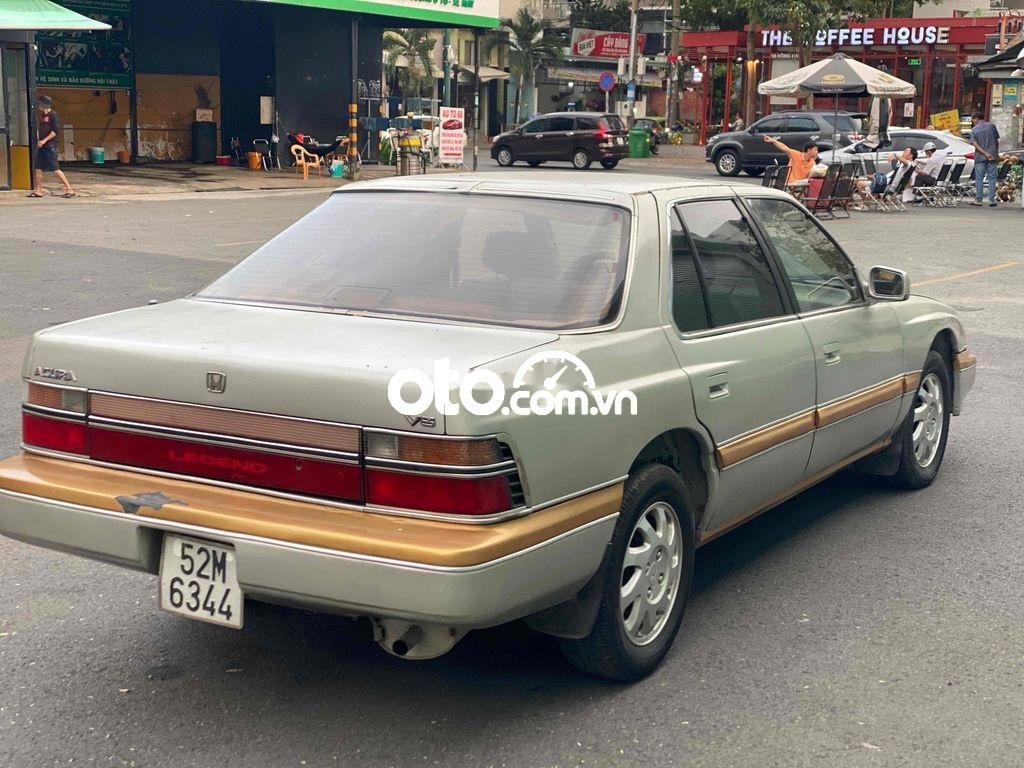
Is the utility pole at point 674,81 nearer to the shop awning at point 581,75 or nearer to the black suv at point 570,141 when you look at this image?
the black suv at point 570,141

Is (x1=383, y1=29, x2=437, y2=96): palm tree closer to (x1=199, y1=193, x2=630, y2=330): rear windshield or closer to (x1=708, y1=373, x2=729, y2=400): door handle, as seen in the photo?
(x1=199, y1=193, x2=630, y2=330): rear windshield

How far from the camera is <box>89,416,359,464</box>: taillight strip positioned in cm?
346

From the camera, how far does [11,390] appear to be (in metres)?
A: 8.03

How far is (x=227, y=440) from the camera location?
11.8ft

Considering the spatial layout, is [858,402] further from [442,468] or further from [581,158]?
[581,158]

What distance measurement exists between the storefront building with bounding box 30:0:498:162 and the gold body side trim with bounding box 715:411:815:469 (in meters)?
27.0

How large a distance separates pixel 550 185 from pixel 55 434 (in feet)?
6.03

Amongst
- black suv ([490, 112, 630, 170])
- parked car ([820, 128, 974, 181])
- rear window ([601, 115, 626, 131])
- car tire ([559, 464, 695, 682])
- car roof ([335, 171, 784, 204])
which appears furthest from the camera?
rear window ([601, 115, 626, 131])

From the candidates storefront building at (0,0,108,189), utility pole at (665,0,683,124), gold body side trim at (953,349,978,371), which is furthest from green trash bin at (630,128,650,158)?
gold body side trim at (953,349,978,371)

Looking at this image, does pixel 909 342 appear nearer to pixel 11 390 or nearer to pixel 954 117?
pixel 11 390

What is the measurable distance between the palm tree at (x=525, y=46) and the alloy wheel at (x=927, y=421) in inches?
2695

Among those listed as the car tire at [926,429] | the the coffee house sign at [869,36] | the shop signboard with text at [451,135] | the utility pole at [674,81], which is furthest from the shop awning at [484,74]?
the car tire at [926,429]

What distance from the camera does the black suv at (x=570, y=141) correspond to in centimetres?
3638

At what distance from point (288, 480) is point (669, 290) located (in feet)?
4.73
